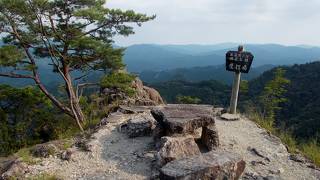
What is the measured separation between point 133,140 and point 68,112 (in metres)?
7.46

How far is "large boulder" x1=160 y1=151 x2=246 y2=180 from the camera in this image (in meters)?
4.73

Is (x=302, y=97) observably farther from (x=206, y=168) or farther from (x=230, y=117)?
(x=206, y=168)

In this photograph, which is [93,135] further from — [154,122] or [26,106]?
[26,106]

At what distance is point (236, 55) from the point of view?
9078 millimetres

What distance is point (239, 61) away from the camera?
905 centimetres

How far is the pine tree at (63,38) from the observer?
12562 millimetres

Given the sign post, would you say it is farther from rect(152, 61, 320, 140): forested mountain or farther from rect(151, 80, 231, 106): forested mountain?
rect(151, 80, 231, 106): forested mountain

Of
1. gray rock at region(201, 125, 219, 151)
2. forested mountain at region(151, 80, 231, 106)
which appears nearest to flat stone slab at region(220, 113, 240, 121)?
gray rock at region(201, 125, 219, 151)

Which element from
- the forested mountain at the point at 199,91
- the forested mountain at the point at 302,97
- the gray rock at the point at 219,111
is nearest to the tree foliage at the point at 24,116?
the gray rock at the point at 219,111

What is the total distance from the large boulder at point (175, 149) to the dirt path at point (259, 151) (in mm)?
924

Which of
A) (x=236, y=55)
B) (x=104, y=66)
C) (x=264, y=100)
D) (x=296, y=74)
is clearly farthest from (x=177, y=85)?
(x=236, y=55)

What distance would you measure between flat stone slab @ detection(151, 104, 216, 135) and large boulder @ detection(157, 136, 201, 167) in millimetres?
341

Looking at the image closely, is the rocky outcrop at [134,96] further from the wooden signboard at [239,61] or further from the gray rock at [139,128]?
the gray rock at [139,128]

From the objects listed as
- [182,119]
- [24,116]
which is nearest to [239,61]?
[182,119]
